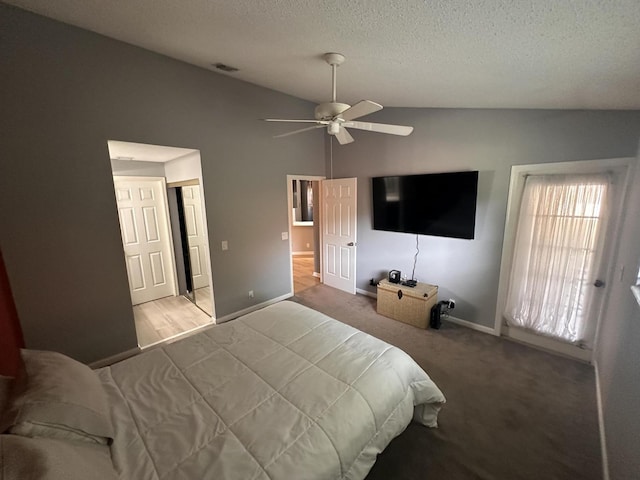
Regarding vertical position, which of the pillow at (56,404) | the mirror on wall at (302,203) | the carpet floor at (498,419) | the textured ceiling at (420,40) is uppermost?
the textured ceiling at (420,40)

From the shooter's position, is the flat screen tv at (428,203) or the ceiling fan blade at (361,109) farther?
the flat screen tv at (428,203)

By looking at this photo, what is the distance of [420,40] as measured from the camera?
64.3 inches

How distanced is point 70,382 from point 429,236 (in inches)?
140

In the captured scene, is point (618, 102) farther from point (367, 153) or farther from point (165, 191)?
point (165, 191)

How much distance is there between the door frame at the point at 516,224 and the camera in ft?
7.34

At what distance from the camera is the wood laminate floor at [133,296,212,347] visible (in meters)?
3.14

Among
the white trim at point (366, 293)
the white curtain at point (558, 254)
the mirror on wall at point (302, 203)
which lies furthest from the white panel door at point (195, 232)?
the white curtain at point (558, 254)

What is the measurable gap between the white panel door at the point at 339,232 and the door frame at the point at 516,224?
6.74 ft

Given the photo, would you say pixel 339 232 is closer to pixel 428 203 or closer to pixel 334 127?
pixel 428 203

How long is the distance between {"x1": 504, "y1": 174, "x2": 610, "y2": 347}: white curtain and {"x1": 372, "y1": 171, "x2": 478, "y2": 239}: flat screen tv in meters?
0.53

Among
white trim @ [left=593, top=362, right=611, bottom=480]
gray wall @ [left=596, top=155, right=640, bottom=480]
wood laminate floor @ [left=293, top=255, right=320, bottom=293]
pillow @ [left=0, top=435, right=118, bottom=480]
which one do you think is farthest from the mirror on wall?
pillow @ [left=0, top=435, right=118, bottom=480]

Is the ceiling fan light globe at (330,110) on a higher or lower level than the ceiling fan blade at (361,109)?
higher

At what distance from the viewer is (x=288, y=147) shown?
12.7 ft

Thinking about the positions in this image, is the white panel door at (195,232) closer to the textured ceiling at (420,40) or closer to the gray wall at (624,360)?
the textured ceiling at (420,40)
